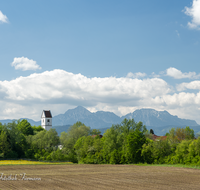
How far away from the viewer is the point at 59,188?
28859 mm

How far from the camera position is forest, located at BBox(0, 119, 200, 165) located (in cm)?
7486

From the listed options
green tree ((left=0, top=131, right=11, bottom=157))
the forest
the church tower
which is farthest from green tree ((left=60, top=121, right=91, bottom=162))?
the church tower

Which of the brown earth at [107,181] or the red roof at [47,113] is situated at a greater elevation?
the red roof at [47,113]

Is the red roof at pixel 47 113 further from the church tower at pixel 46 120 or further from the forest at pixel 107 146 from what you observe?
the forest at pixel 107 146

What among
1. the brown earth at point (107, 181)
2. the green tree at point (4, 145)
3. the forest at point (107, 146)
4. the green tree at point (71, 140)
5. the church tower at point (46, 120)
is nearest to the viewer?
the brown earth at point (107, 181)

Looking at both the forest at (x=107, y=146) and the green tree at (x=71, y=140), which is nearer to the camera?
the forest at (x=107, y=146)

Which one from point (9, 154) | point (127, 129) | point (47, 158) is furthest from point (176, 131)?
point (9, 154)

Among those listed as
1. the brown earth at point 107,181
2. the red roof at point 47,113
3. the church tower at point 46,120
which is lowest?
the brown earth at point 107,181

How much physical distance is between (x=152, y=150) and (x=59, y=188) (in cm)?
5401

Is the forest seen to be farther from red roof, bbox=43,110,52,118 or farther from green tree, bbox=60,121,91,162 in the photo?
red roof, bbox=43,110,52,118

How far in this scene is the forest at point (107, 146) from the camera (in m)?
74.9

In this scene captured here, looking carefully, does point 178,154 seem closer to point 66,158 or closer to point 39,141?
point 66,158

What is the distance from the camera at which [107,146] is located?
89125mm

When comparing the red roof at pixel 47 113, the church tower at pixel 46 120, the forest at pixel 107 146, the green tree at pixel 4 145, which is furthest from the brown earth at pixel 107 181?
the red roof at pixel 47 113
